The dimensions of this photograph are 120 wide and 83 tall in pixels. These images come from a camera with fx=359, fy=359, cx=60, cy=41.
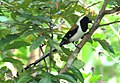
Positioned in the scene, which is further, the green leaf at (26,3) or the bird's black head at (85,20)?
the bird's black head at (85,20)

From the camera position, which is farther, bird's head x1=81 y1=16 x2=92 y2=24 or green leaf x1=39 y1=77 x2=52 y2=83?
bird's head x1=81 y1=16 x2=92 y2=24

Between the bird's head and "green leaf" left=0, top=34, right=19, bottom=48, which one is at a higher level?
the bird's head

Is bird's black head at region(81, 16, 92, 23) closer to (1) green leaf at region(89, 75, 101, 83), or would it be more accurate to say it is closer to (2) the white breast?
(2) the white breast

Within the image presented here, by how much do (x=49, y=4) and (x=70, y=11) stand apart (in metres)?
0.08

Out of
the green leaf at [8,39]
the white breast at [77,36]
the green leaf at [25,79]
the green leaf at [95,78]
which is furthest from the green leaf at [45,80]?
the green leaf at [95,78]

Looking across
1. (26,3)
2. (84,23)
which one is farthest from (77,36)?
(26,3)

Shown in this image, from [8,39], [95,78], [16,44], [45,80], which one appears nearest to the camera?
[45,80]

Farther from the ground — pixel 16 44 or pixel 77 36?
pixel 77 36

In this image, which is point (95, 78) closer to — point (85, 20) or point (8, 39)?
point (85, 20)

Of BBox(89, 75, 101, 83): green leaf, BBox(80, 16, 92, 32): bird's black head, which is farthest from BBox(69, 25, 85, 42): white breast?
BBox(89, 75, 101, 83): green leaf

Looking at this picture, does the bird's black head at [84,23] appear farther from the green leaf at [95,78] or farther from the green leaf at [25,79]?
the green leaf at [25,79]

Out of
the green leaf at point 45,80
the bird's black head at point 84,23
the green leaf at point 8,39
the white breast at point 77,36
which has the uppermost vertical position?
the bird's black head at point 84,23

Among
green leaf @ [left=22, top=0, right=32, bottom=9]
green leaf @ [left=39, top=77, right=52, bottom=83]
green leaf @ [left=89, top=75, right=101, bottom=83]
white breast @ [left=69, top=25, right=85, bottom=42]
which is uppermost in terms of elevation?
white breast @ [left=69, top=25, right=85, bottom=42]

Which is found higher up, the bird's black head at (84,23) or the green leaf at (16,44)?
the bird's black head at (84,23)
